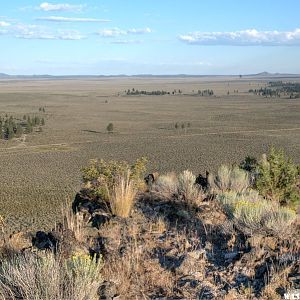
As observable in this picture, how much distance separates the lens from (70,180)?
34969mm

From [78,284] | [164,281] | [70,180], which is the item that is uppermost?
[78,284]

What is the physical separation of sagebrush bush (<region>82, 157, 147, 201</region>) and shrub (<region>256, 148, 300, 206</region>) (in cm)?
311

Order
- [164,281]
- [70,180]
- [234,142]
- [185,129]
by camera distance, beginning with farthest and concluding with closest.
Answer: [185,129]
[234,142]
[70,180]
[164,281]

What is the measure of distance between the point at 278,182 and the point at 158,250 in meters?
6.61

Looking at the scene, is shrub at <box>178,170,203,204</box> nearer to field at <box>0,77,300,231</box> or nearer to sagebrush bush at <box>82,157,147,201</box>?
sagebrush bush at <box>82,157,147,201</box>

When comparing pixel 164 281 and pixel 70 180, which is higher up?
→ pixel 164 281

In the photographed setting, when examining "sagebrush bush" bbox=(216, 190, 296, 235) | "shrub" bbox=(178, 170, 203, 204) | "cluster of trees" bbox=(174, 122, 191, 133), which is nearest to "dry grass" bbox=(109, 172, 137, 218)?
"shrub" bbox=(178, 170, 203, 204)

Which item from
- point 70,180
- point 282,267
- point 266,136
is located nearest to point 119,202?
point 282,267

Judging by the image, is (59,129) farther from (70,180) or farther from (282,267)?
(282,267)

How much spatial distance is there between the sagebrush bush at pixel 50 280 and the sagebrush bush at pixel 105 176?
13.6 ft

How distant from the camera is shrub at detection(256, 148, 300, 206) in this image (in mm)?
11898

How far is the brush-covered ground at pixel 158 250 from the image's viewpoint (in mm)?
4984

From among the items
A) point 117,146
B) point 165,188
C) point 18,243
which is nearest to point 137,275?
point 18,243

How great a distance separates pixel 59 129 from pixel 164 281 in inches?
2509
